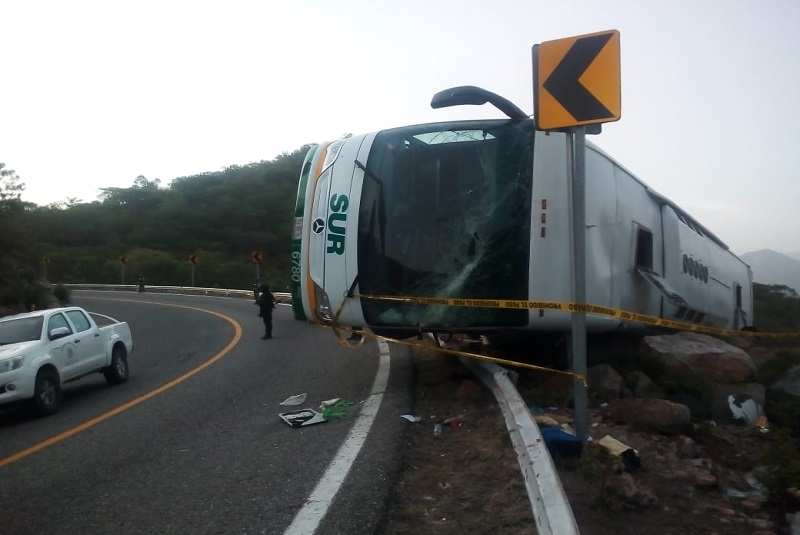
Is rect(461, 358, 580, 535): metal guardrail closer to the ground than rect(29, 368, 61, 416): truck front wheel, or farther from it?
farther from it

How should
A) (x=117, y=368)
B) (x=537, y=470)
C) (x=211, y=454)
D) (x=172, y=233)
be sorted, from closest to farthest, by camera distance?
(x=537, y=470) < (x=211, y=454) < (x=117, y=368) < (x=172, y=233)

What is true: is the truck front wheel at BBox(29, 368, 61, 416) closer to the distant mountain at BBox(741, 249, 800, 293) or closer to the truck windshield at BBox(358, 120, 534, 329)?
the truck windshield at BBox(358, 120, 534, 329)

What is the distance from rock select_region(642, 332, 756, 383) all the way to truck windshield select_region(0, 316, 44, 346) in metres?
8.38

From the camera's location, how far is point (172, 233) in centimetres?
7625

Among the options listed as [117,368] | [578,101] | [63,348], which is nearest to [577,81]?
[578,101]

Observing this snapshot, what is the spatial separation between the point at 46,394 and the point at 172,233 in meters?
69.0

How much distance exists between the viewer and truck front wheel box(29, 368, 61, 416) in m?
9.71

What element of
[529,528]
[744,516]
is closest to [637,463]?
[744,516]

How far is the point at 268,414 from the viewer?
8.16m

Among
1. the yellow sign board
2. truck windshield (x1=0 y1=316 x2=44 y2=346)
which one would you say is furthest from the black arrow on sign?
truck windshield (x1=0 y1=316 x2=44 y2=346)

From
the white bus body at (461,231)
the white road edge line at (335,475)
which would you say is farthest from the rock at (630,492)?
the white bus body at (461,231)

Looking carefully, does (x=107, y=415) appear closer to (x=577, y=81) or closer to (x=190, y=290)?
(x=577, y=81)

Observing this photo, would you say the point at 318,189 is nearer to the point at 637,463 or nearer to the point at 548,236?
the point at 548,236

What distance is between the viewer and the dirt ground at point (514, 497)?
14.2 ft
